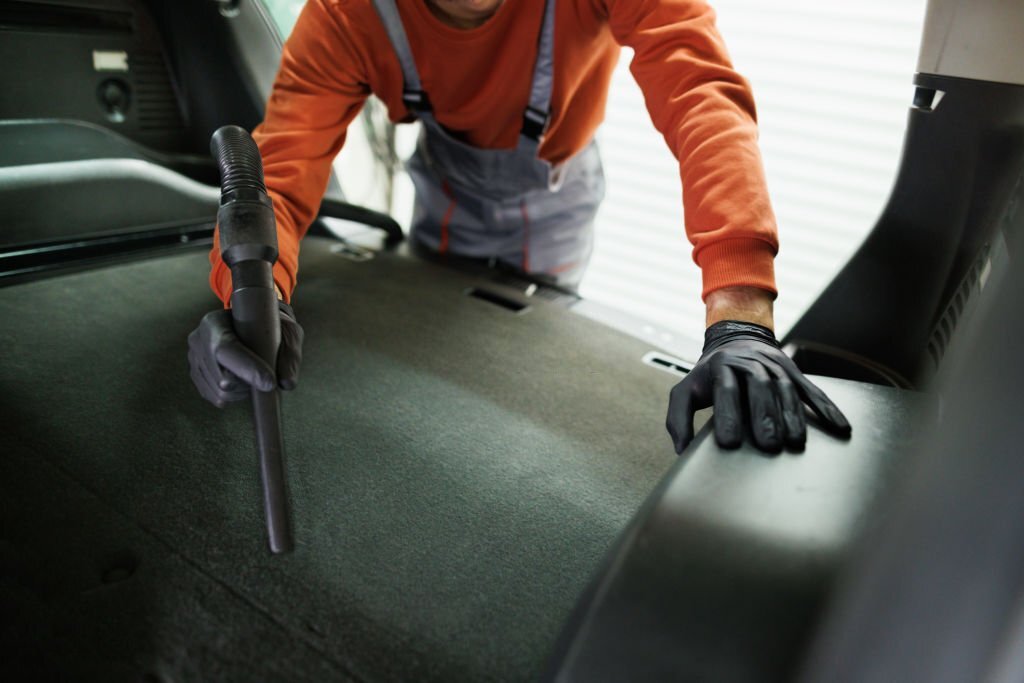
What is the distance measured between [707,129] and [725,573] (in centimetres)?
63

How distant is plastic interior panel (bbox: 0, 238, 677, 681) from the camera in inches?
24.6

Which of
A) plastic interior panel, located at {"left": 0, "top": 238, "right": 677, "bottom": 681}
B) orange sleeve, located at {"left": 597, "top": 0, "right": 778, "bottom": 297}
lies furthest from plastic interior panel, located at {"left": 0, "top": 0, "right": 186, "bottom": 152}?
orange sleeve, located at {"left": 597, "top": 0, "right": 778, "bottom": 297}

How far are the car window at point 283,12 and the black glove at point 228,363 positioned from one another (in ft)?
4.19

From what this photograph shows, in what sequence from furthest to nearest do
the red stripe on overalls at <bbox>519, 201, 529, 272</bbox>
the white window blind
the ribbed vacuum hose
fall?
the white window blind < the red stripe on overalls at <bbox>519, 201, 529, 272</bbox> < the ribbed vacuum hose

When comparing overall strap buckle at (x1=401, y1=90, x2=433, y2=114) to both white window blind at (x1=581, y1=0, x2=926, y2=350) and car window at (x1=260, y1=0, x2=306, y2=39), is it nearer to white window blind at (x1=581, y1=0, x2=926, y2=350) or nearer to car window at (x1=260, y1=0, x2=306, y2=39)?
white window blind at (x1=581, y1=0, x2=926, y2=350)

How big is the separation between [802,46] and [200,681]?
6.33 ft

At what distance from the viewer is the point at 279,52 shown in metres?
1.73

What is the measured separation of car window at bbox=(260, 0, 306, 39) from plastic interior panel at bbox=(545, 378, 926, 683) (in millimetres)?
1671

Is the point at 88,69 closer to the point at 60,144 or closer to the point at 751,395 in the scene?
the point at 60,144

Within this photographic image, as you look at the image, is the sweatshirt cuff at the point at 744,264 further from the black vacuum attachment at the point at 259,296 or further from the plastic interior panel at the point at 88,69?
the plastic interior panel at the point at 88,69

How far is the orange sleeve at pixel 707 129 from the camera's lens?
845mm

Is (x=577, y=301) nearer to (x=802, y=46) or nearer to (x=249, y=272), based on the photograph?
(x=249, y=272)

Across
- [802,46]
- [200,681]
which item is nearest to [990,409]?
[200,681]

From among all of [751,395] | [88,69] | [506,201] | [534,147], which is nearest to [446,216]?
[506,201]
